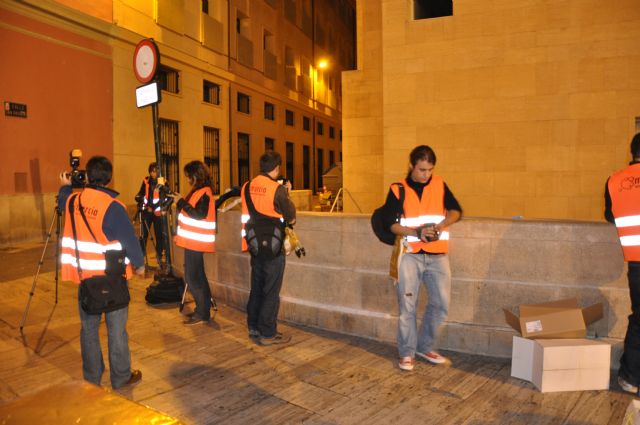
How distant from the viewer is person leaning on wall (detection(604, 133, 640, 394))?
3.96 m

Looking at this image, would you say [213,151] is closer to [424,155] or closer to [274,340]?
[274,340]

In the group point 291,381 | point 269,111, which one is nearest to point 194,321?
point 291,381

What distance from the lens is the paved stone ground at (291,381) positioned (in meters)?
3.76

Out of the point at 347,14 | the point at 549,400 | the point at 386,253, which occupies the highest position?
the point at 347,14

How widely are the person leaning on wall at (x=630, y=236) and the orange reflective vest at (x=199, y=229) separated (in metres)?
4.07

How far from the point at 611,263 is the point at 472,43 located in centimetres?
647

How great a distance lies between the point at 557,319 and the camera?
4277mm

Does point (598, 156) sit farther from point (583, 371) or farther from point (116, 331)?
point (116, 331)

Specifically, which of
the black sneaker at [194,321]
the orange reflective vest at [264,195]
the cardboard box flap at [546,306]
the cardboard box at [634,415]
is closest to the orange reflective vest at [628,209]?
the cardboard box flap at [546,306]

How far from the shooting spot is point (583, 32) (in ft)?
29.7

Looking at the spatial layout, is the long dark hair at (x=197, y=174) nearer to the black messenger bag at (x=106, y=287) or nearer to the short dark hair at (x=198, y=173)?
the short dark hair at (x=198, y=173)

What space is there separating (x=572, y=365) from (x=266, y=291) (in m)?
2.89

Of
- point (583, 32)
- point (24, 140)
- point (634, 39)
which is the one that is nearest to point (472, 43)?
point (583, 32)

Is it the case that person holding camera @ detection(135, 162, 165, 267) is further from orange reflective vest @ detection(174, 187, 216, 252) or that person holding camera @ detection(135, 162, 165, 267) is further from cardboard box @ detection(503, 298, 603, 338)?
cardboard box @ detection(503, 298, 603, 338)
